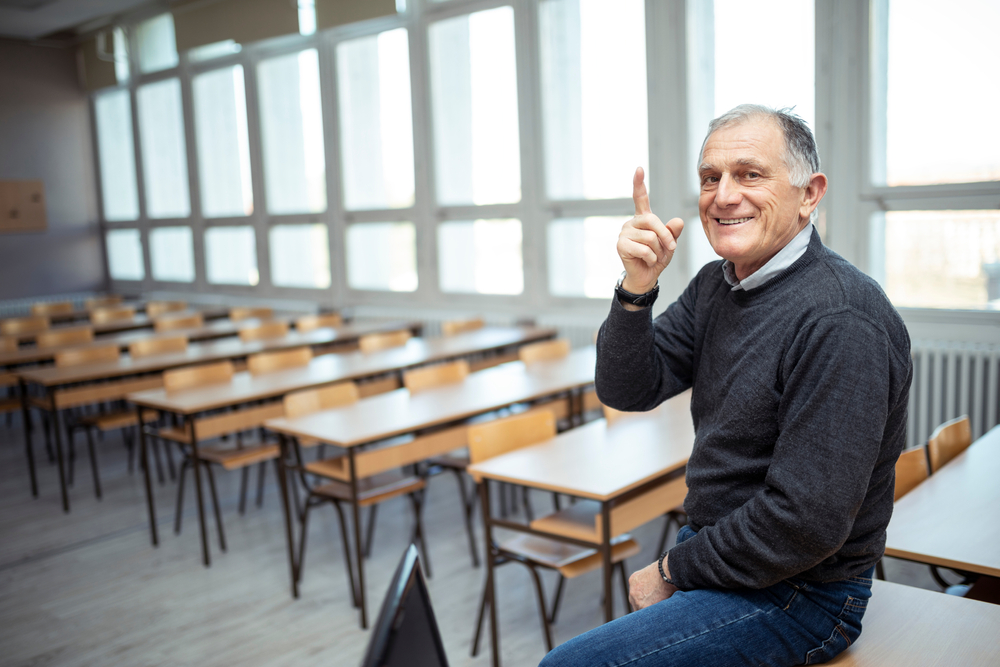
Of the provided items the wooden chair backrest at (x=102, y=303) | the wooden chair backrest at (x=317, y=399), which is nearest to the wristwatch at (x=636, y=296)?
the wooden chair backrest at (x=317, y=399)

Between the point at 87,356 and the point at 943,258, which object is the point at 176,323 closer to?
the point at 87,356

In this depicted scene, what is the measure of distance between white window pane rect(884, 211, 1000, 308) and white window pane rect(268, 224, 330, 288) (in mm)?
5154

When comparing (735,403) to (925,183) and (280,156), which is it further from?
(280,156)

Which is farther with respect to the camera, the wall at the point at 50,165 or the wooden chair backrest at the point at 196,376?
the wall at the point at 50,165

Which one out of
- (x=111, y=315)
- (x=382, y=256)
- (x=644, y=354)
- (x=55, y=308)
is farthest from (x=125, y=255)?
(x=644, y=354)

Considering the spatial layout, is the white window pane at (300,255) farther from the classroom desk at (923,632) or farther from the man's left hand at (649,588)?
the classroom desk at (923,632)

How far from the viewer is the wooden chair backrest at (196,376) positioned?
4.09 meters

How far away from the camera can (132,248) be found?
1027 cm

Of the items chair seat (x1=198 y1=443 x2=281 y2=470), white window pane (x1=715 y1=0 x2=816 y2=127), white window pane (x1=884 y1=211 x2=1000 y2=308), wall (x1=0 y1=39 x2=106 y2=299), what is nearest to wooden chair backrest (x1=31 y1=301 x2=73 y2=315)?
wall (x1=0 y1=39 x2=106 y2=299)

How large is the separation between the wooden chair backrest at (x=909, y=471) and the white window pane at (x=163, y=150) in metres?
8.72

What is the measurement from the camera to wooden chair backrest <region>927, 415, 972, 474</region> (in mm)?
2400

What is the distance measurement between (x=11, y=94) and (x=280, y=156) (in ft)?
13.7

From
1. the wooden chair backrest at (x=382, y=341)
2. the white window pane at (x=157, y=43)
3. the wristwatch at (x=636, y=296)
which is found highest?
the white window pane at (x=157, y=43)

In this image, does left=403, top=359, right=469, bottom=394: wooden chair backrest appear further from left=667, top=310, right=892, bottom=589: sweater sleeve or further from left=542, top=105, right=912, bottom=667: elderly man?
left=667, top=310, right=892, bottom=589: sweater sleeve
